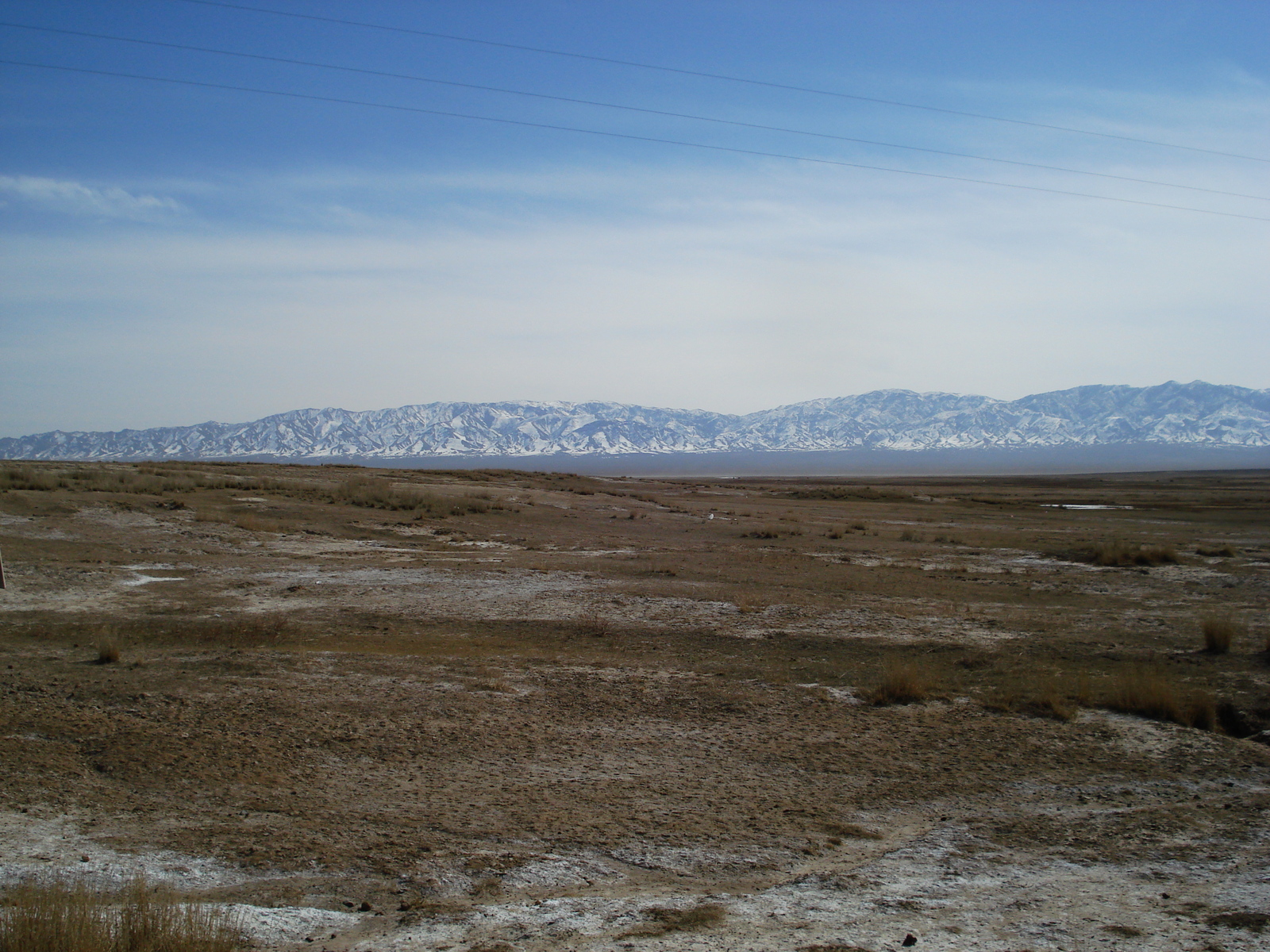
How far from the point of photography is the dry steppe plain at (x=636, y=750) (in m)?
5.66

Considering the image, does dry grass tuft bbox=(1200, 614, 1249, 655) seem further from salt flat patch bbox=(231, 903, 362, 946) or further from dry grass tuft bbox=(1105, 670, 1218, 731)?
salt flat patch bbox=(231, 903, 362, 946)

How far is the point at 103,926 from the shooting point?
441 centimetres

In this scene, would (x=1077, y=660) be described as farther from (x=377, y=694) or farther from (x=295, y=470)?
(x=295, y=470)

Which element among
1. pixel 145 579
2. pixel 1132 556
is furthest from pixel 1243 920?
pixel 1132 556

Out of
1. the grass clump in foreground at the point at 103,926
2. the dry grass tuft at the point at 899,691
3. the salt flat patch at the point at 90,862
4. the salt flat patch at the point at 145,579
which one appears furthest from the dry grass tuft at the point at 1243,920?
the salt flat patch at the point at 145,579

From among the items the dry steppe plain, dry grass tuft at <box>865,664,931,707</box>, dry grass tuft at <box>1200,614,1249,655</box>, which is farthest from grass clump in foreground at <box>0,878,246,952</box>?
dry grass tuft at <box>1200,614,1249,655</box>

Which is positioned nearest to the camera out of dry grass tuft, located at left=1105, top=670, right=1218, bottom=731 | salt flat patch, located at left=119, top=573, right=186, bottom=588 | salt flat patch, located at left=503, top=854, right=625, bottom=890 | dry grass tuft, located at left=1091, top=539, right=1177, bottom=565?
salt flat patch, located at left=503, top=854, right=625, bottom=890

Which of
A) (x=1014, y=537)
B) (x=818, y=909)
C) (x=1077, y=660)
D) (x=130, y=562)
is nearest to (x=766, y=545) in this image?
(x=1014, y=537)

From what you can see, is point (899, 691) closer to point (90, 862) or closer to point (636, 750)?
point (636, 750)

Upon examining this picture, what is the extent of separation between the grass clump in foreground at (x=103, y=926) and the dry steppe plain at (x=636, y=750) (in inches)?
18.1

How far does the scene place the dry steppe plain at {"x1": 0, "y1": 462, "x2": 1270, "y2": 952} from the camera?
18.6 ft

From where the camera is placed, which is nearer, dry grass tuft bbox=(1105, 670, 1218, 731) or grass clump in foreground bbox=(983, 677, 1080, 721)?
dry grass tuft bbox=(1105, 670, 1218, 731)

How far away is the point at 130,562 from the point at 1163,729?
2049 cm

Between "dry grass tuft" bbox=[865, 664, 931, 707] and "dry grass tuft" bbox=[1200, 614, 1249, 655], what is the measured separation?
5979 mm
